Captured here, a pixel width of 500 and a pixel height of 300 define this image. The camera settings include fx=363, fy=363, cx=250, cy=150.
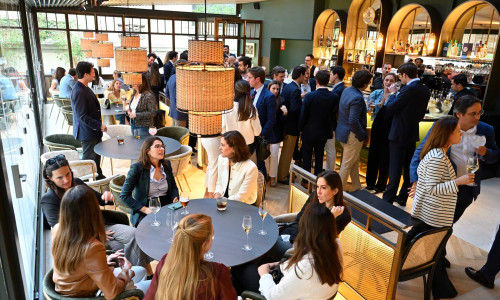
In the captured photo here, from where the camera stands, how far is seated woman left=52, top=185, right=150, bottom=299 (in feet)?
6.95

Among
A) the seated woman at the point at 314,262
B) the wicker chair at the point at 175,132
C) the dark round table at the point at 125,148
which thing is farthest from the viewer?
the wicker chair at the point at 175,132

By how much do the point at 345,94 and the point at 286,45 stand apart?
8.69m

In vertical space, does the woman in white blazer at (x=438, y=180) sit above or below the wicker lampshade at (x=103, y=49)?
below

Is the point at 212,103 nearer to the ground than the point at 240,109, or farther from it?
farther from it

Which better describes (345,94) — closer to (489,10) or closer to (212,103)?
(212,103)

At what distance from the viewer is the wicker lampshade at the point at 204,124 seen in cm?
276

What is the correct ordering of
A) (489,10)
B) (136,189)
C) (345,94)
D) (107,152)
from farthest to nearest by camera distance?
1. (489,10)
2. (345,94)
3. (107,152)
4. (136,189)

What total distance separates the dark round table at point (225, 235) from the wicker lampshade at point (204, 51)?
1263 mm

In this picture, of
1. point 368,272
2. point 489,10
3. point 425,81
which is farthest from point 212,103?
point 489,10

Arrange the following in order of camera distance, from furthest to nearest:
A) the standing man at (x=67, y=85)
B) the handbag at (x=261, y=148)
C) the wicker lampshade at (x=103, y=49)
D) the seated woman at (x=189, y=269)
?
the standing man at (x=67, y=85)
the wicker lampshade at (x=103, y=49)
the handbag at (x=261, y=148)
the seated woman at (x=189, y=269)

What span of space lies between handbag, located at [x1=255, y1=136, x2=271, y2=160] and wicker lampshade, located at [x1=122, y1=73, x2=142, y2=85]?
203 centimetres

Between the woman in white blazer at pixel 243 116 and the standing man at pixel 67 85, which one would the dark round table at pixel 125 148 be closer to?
the woman in white blazer at pixel 243 116

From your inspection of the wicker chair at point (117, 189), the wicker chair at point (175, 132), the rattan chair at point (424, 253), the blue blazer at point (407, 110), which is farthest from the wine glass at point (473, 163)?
the wicker chair at point (175, 132)

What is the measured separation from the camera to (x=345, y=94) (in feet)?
16.4
